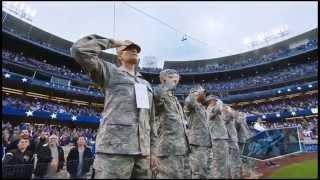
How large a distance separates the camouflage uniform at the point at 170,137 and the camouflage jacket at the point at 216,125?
7.16ft

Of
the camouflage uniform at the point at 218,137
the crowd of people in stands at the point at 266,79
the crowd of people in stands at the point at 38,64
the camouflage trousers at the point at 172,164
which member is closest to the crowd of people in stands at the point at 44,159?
the camouflage trousers at the point at 172,164

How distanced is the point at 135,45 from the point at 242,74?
39.5m

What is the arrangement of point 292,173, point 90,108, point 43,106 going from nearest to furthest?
1. point 292,173
2. point 43,106
3. point 90,108

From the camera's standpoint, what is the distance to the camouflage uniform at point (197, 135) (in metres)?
5.61

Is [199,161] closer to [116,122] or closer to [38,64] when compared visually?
[116,122]

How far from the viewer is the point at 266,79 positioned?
37031mm

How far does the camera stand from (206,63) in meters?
45.4

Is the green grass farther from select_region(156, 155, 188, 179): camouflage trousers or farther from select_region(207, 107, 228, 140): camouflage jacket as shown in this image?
select_region(207, 107, 228, 140): camouflage jacket

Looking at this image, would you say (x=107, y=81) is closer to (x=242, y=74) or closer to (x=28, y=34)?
(x=28, y=34)

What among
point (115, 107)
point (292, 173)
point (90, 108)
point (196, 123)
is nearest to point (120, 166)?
point (115, 107)

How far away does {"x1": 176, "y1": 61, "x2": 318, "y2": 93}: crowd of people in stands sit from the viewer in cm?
3338

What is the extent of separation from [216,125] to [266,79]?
3198 centimetres

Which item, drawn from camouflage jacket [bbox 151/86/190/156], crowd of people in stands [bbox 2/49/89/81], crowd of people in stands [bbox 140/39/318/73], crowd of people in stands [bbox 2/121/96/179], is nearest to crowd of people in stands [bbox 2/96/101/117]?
crowd of people in stands [bbox 2/49/89/81]

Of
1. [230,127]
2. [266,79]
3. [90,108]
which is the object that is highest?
[266,79]
